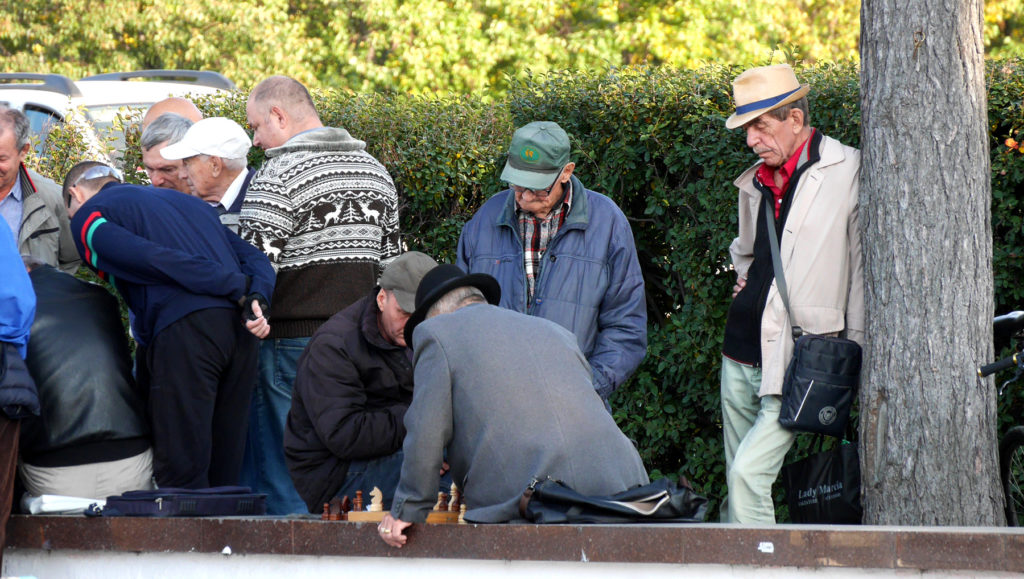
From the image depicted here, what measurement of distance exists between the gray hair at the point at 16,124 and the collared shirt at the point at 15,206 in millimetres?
242

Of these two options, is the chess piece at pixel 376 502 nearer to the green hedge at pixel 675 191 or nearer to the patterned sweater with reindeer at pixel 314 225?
the patterned sweater with reindeer at pixel 314 225

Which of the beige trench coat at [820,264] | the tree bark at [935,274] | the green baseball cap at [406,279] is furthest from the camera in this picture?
the green baseball cap at [406,279]

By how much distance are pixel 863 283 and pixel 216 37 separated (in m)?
14.5

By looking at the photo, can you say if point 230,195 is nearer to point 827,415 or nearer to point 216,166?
point 216,166

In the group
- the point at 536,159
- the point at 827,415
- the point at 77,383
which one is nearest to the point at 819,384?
the point at 827,415

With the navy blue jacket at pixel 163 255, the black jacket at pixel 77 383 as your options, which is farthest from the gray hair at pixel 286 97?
the black jacket at pixel 77 383

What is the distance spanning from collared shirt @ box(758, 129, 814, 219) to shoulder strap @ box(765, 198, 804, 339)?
3 centimetres

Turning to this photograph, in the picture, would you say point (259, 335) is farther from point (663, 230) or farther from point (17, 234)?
point (663, 230)

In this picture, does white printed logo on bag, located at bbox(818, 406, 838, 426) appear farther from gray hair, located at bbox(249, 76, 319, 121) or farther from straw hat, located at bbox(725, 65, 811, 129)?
gray hair, located at bbox(249, 76, 319, 121)

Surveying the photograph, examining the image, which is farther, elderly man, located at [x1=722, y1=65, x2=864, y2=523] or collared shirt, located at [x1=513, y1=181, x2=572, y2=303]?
collared shirt, located at [x1=513, y1=181, x2=572, y2=303]

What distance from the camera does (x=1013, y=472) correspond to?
209 inches

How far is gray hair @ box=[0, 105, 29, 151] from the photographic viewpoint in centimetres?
598

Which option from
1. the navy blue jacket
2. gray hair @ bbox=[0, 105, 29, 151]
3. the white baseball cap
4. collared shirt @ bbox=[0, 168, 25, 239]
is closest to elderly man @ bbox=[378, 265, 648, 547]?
the navy blue jacket

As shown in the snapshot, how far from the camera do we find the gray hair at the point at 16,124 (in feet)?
19.6
